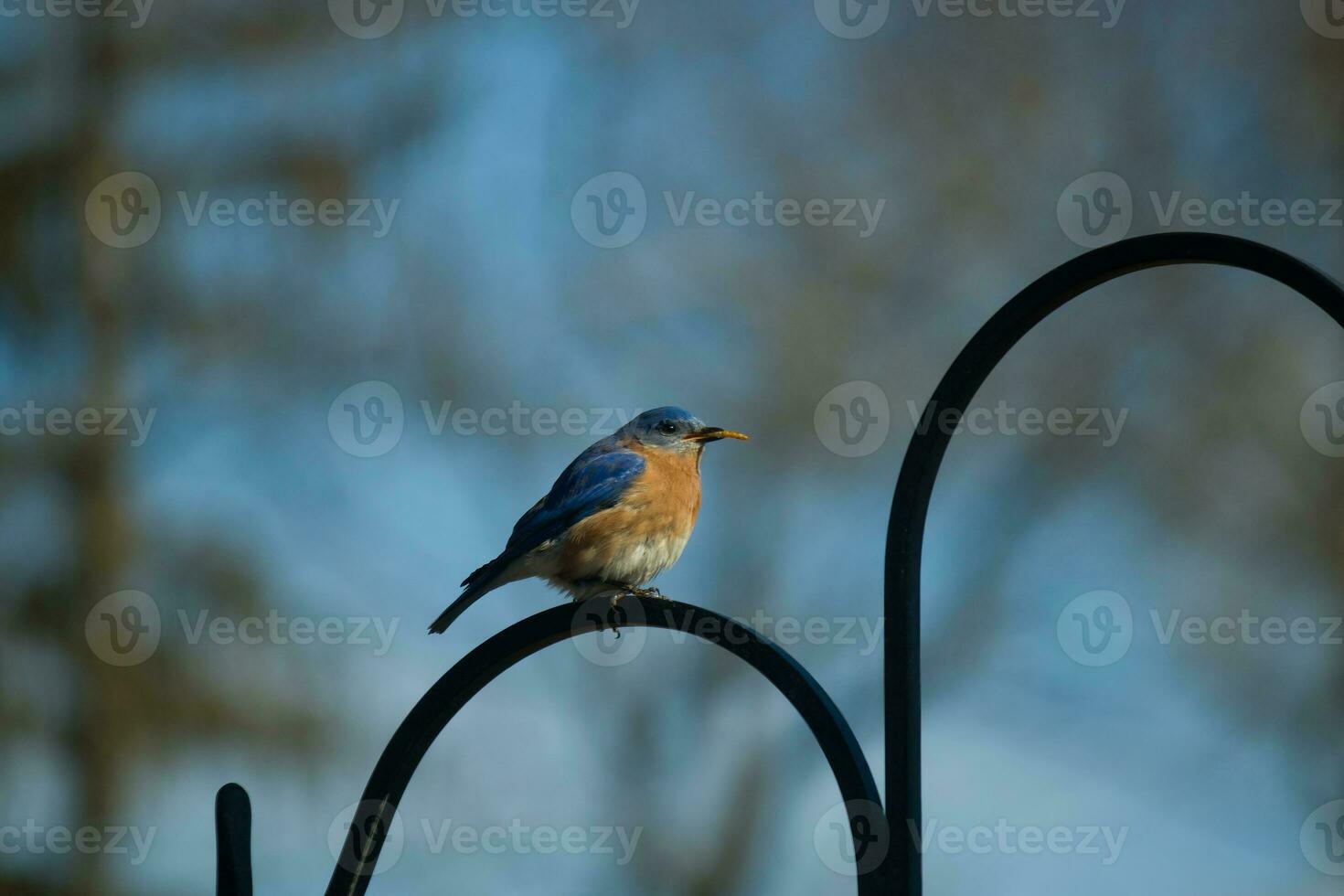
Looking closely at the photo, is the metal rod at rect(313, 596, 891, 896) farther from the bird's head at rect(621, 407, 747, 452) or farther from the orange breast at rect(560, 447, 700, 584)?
the bird's head at rect(621, 407, 747, 452)

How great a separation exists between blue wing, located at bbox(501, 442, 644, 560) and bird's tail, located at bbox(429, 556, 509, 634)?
3.9 inches

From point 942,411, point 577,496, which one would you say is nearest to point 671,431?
point 577,496

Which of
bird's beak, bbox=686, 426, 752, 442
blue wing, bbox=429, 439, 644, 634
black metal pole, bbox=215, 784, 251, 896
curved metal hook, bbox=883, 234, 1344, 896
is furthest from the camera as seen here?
bird's beak, bbox=686, 426, 752, 442

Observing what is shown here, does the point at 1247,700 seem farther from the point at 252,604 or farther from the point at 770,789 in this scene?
the point at 252,604

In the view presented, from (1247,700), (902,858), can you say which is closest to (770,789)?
(1247,700)

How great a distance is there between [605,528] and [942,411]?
1.84 meters

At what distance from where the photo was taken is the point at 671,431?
438cm

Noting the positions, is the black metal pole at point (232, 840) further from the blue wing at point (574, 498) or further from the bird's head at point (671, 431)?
the bird's head at point (671, 431)

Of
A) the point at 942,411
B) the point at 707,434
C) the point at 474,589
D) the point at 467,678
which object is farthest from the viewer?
the point at 707,434

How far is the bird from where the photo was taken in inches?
153

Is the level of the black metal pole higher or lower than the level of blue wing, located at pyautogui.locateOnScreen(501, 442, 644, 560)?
lower

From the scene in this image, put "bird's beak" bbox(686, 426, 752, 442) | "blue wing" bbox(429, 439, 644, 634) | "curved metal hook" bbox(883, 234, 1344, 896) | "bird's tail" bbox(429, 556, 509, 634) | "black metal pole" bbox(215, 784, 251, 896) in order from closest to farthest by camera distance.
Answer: "curved metal hook" bbox(883, 234, 1344, 896)
"black metal pole" bbox(215, 784, 251, 896)
"bird's tail" bbox(429, 556, 509, 634)
"blue wing" bbox(429, 439, 644, 634)
"bird's beak" bbox(686, 426, 752, 442)

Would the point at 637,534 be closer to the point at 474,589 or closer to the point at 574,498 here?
the point at 574,498

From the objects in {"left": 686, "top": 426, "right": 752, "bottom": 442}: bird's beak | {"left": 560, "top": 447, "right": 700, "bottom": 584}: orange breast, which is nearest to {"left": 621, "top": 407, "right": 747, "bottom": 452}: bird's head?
{"left": 686, "top": 426, "right": 752, "bottom": 442}: bird's beak
